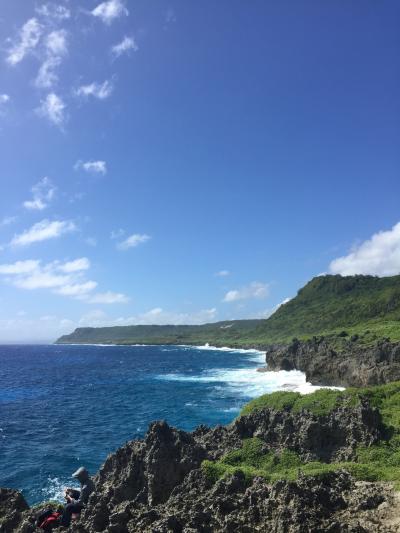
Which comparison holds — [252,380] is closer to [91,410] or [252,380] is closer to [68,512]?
[91,410]

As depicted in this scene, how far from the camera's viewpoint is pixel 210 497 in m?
17.7

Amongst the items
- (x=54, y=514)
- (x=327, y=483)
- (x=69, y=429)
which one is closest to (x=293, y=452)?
(x=327, y=483)

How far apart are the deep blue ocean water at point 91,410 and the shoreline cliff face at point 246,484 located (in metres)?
15.4

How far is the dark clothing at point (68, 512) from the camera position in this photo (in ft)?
62.5

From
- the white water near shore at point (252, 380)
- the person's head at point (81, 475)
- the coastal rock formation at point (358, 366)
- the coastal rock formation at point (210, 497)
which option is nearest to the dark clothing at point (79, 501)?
the person's head at point (81, 475)

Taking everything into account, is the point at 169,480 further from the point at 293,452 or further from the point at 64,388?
the point at 64,388

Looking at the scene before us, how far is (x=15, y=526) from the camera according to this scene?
64.1ft

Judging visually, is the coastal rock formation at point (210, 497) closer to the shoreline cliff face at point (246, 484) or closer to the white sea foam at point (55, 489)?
the shoreline cliff face at point (246, 484)

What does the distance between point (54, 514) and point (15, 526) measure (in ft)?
5.52

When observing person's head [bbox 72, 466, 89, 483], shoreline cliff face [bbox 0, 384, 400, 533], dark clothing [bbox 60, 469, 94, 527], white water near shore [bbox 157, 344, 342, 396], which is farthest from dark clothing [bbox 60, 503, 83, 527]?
white water near shore [bbox 157, 344, 342, 396]

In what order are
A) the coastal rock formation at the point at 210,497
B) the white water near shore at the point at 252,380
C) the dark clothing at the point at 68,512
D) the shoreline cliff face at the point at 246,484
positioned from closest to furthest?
the coastal rock formation at the point at 210,497 < the shoreline cliff face at the point at 246,484 < the dark clothing at the point at 68,512 < the white water near shore at the point at 252,380

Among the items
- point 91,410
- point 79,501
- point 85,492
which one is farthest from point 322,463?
point 91,410

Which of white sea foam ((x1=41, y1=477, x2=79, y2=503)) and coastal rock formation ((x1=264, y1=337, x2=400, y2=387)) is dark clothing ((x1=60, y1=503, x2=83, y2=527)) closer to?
white sea foam ((x1=41, y1=477, x2=79, y2=503))

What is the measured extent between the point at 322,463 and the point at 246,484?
7.07 metres
